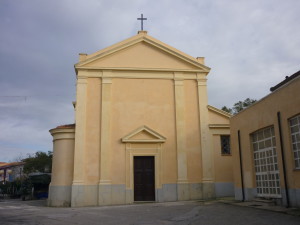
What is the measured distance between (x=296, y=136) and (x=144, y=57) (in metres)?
10.8

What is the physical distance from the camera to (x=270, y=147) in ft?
40.6

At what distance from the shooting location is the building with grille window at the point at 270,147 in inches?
417

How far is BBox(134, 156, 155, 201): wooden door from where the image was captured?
1739cm

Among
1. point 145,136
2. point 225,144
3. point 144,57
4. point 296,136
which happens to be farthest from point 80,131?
point 296,136

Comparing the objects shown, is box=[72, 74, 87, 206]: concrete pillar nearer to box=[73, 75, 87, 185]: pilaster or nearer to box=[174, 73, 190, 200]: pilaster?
box=[73, 75, 87, 185]: pilaster

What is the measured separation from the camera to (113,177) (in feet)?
56.7

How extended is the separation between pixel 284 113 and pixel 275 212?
131 inches

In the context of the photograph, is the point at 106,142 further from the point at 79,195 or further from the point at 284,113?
the point at 284,113

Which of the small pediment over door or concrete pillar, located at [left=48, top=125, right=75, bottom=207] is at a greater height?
the small pediment over door

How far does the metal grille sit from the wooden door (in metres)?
6.11

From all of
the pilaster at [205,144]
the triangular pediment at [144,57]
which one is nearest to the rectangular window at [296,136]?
the pilaster at [205,144]

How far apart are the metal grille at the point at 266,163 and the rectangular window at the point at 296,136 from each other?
1.38m

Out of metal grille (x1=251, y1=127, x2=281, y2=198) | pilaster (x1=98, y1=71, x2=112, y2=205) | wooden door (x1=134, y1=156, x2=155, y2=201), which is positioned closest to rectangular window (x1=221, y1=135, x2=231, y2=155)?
wooden door (x1=134, y1=156, x2=155, y2=201)

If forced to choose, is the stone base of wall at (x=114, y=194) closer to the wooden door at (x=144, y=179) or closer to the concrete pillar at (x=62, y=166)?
the concrete pillar at (x=62, y=166)
